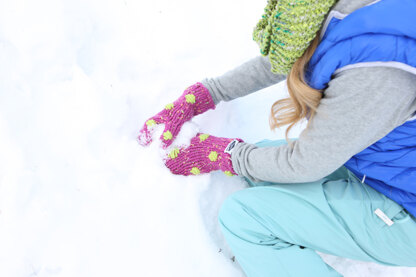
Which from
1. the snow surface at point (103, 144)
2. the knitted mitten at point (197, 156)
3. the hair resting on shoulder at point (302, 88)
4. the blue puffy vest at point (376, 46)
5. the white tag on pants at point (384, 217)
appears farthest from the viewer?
the knitted mitten at point (197, 156)

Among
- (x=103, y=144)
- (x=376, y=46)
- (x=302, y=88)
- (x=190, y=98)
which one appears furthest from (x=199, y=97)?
(x=376, y=46)

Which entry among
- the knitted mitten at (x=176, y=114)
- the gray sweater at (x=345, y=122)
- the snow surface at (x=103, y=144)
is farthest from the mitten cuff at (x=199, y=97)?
the gray sweater at (x=345, y=122)

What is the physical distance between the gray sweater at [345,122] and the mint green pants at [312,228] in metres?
0.08

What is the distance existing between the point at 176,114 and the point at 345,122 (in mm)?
604

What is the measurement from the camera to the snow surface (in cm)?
96

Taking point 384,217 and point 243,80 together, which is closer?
point 384,217

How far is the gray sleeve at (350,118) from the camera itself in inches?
24.0

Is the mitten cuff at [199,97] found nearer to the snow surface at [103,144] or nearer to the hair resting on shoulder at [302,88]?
the snow surface at [103,144]

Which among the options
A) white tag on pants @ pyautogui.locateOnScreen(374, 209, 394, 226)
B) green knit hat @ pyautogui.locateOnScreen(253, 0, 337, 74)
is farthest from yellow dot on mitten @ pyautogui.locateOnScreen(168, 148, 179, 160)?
white tag on pants @ pyautogui.locateOnScreen(374, 209, 394, 226)

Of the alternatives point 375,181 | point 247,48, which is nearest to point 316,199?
point 375,181

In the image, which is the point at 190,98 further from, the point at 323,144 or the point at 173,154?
the point at 323,144

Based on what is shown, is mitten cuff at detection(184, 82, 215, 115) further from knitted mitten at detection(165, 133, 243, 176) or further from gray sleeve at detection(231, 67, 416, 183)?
gray sleeve at detection(231, 67, 416, 183)

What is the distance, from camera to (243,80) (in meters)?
1.15

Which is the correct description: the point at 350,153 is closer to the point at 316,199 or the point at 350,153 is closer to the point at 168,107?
the point at 316,199
